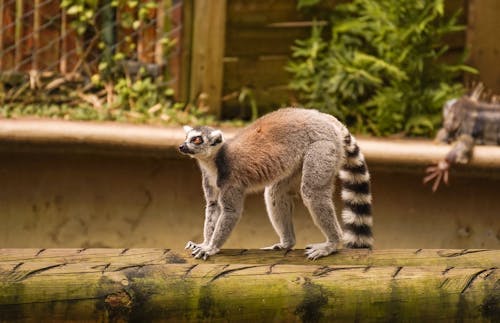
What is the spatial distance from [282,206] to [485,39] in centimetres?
379

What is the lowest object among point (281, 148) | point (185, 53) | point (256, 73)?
point (281, 148)

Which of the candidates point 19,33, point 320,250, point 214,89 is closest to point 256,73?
point 214,89

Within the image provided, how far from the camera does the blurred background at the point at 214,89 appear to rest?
6.41 metres

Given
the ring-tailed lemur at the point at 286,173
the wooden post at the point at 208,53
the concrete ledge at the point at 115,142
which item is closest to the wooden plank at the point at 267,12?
the wooden post at the point at 208,53

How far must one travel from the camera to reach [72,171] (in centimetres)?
639

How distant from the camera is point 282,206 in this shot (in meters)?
4.30

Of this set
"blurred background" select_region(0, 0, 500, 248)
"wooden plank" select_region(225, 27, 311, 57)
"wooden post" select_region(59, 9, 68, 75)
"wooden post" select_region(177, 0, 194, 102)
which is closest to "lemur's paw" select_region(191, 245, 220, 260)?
"blurred background" select_region(0, 0, 500, 248)

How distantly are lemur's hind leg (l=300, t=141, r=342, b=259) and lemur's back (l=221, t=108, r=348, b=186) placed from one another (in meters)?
0.05

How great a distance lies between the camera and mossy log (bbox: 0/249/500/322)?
3.20m

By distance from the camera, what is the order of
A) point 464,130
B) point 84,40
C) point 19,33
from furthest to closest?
point 84,40 < point 19,33 < point 464,130

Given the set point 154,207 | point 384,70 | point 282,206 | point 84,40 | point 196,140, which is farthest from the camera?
point 84,40

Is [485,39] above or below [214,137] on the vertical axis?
above

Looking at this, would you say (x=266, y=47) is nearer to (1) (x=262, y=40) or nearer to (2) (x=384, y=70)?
(1) (x=262, y=40)

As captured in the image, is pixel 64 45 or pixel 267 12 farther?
pixel 64 45
